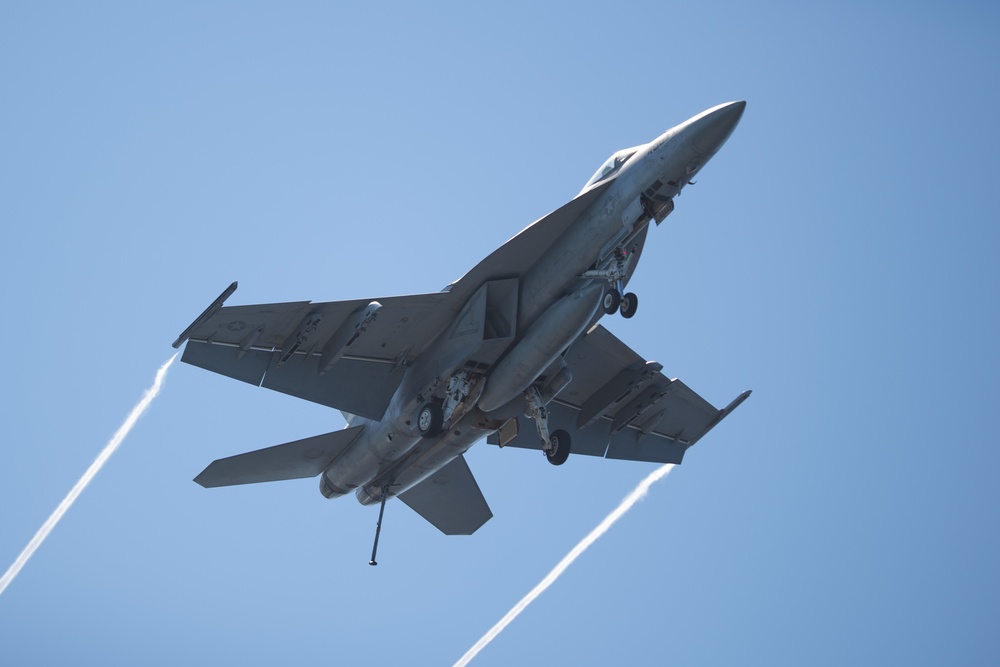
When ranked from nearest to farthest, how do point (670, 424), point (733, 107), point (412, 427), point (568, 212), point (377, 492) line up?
point (733, 107) → point (568, 212) → point (412, 427) → point (377, 492) → point (670, 424)

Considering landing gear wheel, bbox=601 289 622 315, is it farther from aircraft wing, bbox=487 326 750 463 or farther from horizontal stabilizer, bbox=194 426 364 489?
horizontal stabilizer, bbox=194 426 364 489

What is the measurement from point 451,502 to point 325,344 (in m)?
5.25

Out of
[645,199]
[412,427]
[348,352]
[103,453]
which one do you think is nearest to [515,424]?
[412,427]

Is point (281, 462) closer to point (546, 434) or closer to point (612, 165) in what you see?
point (546, 434)

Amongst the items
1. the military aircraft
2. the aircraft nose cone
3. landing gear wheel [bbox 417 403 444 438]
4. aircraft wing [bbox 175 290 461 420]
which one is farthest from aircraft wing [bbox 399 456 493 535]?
the aircraft nose cone

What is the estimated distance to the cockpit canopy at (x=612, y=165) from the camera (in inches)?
746

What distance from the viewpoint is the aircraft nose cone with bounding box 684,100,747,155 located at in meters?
17.5

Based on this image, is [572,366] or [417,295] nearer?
[417,295]

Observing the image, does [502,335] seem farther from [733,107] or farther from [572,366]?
[733,107]

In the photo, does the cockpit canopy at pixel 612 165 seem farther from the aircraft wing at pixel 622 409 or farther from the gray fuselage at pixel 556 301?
the aircraft wing at pixel 622 409

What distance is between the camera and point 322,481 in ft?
72.6

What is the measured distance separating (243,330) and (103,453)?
602 centimetres

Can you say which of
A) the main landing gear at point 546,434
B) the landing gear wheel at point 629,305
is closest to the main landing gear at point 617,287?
the landing gear wheel at point 629,305

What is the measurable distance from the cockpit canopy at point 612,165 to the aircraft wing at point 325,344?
3232mm
